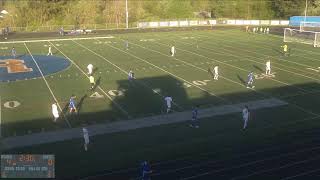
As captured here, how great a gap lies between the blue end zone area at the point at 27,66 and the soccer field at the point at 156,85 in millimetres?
97

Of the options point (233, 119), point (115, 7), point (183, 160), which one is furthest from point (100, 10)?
point (183, 160)

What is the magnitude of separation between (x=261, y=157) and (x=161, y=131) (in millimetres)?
5766

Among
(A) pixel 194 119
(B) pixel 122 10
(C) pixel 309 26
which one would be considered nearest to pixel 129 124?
(A) pixel 194 119

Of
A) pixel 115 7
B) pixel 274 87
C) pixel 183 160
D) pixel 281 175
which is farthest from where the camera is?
pixel 115 7

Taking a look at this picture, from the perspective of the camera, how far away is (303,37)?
57.8 m

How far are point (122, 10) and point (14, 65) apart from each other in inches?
1921

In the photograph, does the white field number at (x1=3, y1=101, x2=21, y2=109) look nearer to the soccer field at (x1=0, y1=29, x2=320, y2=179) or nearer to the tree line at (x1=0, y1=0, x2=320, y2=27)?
the soccer field at (x1=0, y1=29, x2=320, y2=179)

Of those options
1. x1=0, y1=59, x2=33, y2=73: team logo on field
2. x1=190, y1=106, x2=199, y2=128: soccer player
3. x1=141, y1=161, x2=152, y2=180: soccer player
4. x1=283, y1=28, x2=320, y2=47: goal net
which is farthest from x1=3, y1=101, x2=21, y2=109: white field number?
x1=283, y1=28, x2=320, y2=47: goal net

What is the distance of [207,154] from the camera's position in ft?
62.8

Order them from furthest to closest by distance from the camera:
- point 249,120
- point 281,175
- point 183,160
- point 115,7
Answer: point 115,7 → point 249,120 → point 183,160 → point 281,175

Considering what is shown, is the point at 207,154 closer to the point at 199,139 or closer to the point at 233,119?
the point at 199,139

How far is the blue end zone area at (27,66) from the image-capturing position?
116ft
